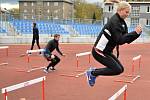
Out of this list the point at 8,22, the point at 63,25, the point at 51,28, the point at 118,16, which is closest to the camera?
the point at 118,16

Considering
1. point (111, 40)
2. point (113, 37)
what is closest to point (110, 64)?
point (111, 40)

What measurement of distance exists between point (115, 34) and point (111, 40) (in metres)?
0.25

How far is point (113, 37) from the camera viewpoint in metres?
6.80

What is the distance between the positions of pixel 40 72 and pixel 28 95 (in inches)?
183

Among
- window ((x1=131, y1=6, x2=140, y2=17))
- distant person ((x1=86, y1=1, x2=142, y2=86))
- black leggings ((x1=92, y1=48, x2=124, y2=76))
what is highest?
window ((x1=131, y1=6, x2=140, y2=17))

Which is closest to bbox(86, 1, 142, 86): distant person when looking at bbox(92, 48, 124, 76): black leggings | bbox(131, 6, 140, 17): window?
bbox(92, 48, 124, 76): black leggings

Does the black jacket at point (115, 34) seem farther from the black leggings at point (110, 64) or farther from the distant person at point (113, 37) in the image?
the black leggings at point (110, 64)

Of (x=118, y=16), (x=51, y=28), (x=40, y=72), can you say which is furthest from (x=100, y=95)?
(x=51, y=28)

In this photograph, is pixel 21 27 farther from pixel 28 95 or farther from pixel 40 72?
pixel 28 95

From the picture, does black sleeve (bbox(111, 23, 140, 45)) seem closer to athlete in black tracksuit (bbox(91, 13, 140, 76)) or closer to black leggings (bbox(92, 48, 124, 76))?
athlete in black tracksuit (bbox(91, 13, 140, 76))

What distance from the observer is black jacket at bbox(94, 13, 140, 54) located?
6.72 meters

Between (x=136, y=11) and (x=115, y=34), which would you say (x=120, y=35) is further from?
(x=136, y=11)

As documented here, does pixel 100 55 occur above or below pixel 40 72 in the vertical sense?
above

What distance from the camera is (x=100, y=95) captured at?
9.67 meters
